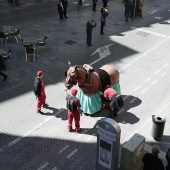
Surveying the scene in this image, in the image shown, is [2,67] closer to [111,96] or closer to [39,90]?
[39,90]

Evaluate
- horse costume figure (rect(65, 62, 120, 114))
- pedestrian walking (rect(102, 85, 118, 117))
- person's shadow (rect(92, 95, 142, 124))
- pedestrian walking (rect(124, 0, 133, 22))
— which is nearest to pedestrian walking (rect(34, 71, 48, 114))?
horse costume figure (rect(65, 62, 120, 114))

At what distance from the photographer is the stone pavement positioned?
10.7 metres

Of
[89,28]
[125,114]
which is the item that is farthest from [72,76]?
[89,28]

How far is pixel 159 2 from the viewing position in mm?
32688

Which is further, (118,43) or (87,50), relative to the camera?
(118,43)

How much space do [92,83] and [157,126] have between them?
287 cm

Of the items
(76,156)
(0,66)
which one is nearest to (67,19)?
(0,66)

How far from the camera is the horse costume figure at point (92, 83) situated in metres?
11.3

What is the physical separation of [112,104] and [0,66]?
6.09 meters

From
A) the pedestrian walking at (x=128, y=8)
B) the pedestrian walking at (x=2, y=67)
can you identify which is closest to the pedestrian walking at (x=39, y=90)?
the pedestrian walking at (x=2, y=67)

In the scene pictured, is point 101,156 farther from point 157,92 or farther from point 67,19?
point 67,19

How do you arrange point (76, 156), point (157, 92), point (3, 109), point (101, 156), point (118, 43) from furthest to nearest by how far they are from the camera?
point (118, 43), point (157, 92), point (3, 109), point (76, 156), point (101, 156)

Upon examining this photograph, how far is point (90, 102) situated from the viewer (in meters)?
12.1

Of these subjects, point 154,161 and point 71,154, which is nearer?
point 154,161
